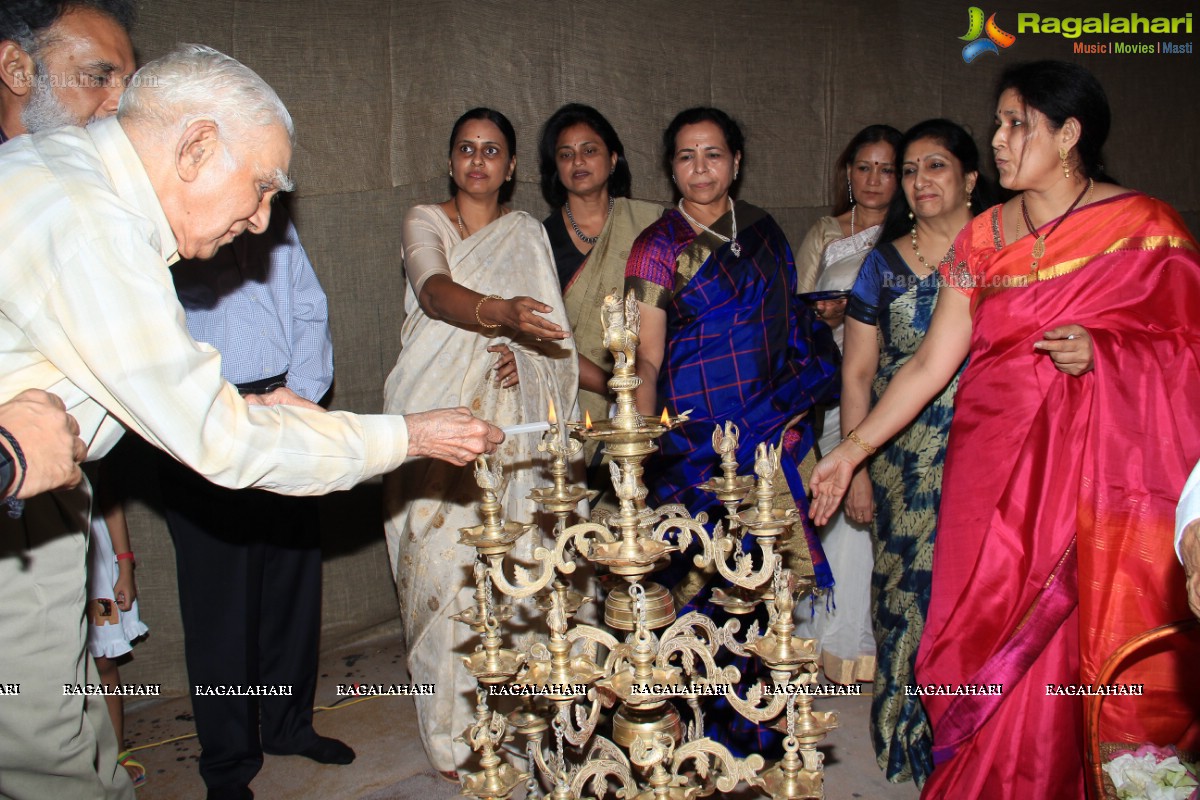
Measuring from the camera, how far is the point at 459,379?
3.00 meters

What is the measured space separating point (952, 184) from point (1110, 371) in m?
0.94

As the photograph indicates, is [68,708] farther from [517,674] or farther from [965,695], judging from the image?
[965,695]

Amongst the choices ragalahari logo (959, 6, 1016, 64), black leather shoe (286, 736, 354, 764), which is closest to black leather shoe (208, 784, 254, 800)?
black leather shoe (286, 736, 354, 764)

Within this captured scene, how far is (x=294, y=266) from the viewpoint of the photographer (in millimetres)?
2848

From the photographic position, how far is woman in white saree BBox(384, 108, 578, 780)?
2.90 metres

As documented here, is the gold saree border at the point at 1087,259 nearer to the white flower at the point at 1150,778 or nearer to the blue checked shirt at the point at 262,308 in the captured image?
the white flower at the point at 1150,778

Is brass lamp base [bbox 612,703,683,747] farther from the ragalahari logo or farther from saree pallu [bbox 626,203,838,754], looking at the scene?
the ragalahari logo

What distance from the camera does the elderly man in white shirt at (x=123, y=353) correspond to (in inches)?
56.4

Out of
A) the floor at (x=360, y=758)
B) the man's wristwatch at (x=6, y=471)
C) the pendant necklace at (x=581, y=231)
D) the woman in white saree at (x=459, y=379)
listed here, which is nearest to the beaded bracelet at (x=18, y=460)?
the man's wristwatch at (x=6, y=471)

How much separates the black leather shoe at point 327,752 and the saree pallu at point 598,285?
1.26 meters

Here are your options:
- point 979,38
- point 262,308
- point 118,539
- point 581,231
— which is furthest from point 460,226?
point 979,38

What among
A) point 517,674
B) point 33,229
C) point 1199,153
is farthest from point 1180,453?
point 1199,153

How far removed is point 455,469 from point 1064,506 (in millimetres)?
1755

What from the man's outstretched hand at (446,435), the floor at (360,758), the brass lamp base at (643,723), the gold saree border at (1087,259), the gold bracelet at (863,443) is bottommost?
the floor at (360,758)
